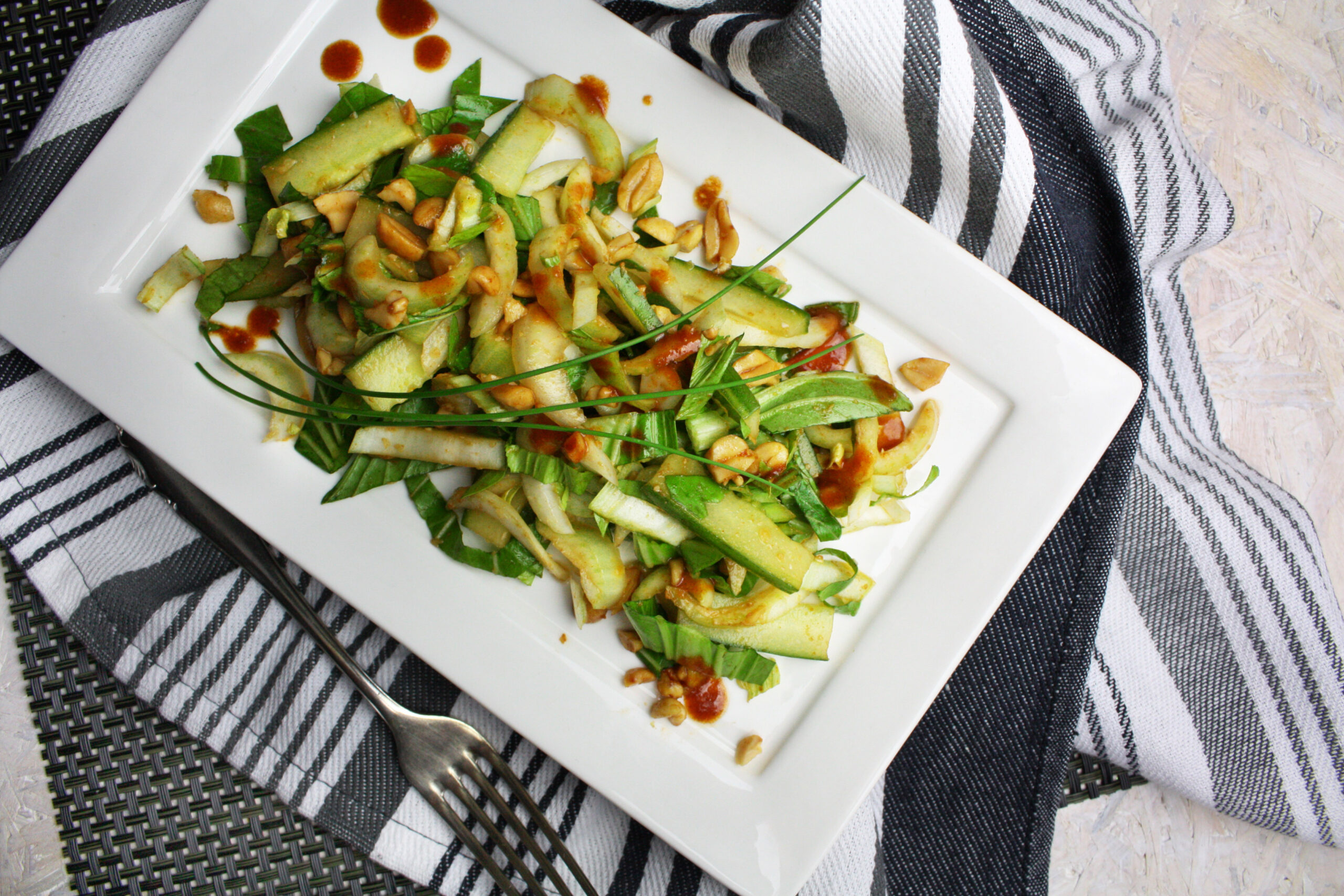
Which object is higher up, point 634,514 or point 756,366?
point 756,366

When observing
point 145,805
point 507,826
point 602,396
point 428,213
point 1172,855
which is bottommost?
point 1172,855

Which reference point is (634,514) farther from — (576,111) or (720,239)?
(576,111)

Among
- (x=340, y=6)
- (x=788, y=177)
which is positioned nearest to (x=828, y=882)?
(x=788, y=177)

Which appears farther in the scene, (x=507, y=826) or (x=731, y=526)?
(x=507, y=826)

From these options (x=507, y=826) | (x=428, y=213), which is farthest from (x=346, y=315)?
(x=507, y=826)

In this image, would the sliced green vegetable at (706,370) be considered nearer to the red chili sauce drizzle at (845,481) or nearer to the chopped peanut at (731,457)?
the chopped peanut at (731,457)

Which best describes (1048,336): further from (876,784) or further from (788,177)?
(876,784)
